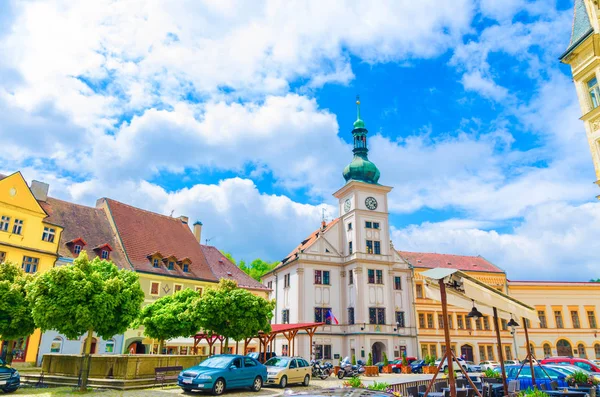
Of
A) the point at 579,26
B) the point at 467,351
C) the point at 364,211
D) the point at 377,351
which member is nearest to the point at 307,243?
the point at 364,211

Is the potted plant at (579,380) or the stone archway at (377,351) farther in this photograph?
the stone archway at (377,351)

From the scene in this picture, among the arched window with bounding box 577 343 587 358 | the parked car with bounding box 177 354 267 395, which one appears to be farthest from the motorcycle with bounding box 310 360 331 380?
the arched window with bounding box 577 343 587 358

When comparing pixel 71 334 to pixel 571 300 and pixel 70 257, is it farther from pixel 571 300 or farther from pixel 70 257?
pixel 571 300

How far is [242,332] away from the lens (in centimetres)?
2594

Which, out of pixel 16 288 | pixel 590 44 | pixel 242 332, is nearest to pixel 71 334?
pixel 16 288

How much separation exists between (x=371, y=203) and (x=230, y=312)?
28641mm

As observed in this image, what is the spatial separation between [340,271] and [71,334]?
34.3 metres

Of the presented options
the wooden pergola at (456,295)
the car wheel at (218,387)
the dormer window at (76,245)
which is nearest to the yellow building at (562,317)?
the car wheel at (218,387)

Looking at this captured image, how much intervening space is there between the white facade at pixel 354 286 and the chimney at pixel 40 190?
80.8 ft

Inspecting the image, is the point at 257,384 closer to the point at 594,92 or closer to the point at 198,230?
the point at 594,92

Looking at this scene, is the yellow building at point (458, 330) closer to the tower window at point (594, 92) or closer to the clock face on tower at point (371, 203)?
the clock face on tower at point (371, 203)

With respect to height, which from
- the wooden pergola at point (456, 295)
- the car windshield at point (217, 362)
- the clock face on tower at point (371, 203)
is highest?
the clock face on tower at point (371, 203)

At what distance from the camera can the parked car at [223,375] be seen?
17.4 m

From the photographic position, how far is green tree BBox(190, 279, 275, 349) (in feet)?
84.4
